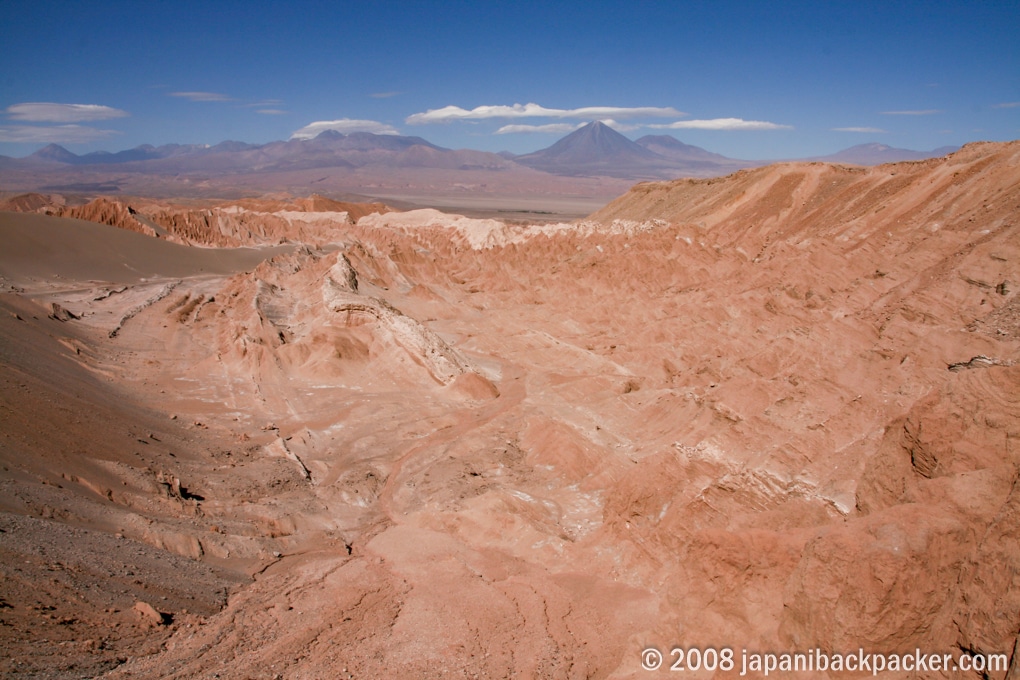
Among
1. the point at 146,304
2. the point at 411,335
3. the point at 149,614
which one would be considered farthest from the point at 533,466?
the point at 146,304

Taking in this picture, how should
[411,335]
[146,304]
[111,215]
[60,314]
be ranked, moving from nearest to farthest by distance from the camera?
1. [411,335]
2. [60,314]
3. [146,304]
4. [111,215]

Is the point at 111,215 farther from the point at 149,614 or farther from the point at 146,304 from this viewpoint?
the point at 149,614

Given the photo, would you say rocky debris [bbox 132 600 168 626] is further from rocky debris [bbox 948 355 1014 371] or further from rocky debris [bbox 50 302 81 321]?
rocky debris [bbox 50 302 81 321]

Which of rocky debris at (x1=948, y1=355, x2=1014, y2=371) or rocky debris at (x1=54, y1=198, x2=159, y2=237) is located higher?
rocky debris at (x1=54, y1=198, x2=159, y2=237)

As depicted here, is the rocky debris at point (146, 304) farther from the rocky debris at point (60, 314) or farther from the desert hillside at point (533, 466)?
the rocky debris at point (60, 314)

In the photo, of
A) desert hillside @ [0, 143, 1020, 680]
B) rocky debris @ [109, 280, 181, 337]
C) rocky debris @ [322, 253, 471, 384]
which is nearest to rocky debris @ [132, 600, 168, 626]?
desert hillside @ [0, 143, 1020, 680]

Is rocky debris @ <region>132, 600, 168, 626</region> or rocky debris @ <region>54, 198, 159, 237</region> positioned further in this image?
rocky debris @ <region>54, 198, 159, 237</region>

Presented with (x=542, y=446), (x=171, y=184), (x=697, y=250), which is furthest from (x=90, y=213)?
(x=171, y=184)

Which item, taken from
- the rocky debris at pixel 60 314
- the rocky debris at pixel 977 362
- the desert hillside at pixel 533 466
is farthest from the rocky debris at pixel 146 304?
the rocky debris at pixel 977 362
